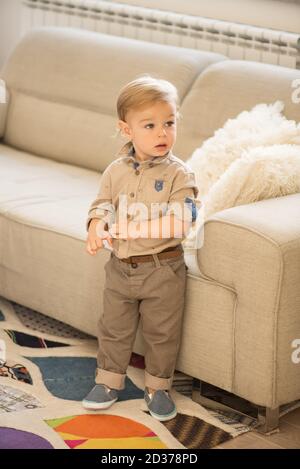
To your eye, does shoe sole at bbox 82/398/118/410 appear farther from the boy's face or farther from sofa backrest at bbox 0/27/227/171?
sofa backrest at bbox 0/27/227/171

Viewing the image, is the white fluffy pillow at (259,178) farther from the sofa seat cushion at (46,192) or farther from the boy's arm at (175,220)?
the sofa seat cushion at (46,192)

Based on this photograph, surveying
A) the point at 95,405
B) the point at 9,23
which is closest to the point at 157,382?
the point at 95,405

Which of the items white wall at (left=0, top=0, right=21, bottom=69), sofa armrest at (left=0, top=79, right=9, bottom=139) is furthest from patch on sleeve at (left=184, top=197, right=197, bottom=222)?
white wall at (left=0, top=0, right=21, bottom=69)

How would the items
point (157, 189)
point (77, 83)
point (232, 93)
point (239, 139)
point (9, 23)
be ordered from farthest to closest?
point (9, 23) → point (77, 83) → point (232, 93) → point (239, 139) → point (157, 189)

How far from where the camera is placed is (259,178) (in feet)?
7.76

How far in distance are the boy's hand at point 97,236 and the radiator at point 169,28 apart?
1113 mm

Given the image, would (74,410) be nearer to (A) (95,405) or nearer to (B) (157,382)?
(A) (95,405)

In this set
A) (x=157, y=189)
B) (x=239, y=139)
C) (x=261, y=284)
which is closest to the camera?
(x=261, y=284)

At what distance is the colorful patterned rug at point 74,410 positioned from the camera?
2209 millimetres

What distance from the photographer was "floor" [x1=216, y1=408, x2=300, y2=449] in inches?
87.4

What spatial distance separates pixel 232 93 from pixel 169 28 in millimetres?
837

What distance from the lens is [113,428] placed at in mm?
2273
